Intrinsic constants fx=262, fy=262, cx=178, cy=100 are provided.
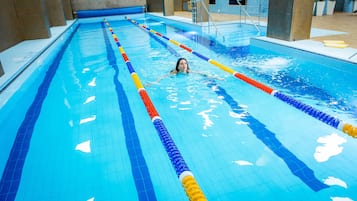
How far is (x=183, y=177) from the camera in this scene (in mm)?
1590

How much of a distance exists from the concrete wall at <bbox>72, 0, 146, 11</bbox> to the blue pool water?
17.1 m

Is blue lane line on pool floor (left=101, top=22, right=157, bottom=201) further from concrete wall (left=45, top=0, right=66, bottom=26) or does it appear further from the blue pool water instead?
concrete wall (left=45, top=0, right=66, bottom=26)

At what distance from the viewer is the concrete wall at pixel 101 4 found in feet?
67.4

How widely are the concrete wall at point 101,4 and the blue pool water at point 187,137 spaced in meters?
17.1

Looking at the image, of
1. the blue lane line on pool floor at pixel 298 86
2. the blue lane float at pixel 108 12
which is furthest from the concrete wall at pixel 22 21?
the blue lane float at pixel 108 12

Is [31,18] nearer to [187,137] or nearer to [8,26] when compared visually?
[8,26]

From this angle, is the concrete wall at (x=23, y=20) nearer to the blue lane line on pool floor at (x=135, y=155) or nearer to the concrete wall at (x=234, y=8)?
the blue lane line on pool floor at (x=135, y=155)

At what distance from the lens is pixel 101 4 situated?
21.1 meters

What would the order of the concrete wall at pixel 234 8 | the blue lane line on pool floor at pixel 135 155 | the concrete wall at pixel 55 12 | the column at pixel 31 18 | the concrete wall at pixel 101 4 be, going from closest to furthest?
the blue lane line on pool floor at pixel 135 155 < the column at pixel 31 18 < the concrete wall at pixel 55 12 < the concrete wall at pixel 234 8 < the concrete wall at pixel 101 4

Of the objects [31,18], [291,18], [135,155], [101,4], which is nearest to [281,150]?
[135,155]

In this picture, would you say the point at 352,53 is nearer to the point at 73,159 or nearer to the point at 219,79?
the point at 219,79

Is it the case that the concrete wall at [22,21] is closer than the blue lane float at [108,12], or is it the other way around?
the concrete wall at [22,21]

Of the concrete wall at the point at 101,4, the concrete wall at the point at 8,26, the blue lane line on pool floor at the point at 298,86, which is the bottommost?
the blue lane line on pool floor at the point at 298,86

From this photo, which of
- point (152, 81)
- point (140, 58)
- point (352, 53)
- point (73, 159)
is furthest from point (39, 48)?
point (352, 53)
